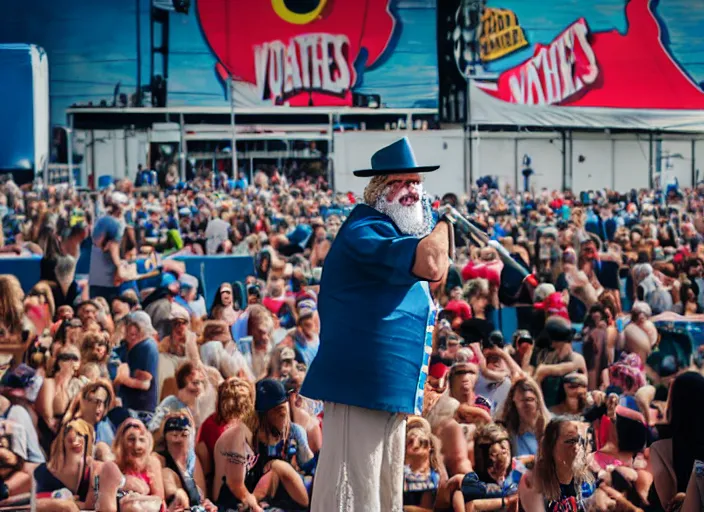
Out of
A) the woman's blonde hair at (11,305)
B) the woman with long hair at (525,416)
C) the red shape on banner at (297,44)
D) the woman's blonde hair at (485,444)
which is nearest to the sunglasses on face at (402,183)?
the woman's blonde hair at (485,444)

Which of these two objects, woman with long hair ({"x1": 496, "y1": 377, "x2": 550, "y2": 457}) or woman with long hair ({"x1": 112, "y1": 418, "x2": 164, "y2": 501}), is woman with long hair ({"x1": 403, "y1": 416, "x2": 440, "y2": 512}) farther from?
woman with long hair ({"x1": 112, "y1": 418, "x2": 164, "y2": 501})

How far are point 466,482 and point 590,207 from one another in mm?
7768

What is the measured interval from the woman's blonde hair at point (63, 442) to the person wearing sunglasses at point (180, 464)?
0.24 metres

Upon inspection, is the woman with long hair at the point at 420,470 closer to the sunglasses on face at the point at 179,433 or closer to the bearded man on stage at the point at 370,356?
the sunglasses on face at the point at 179,433

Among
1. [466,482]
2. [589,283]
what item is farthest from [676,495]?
[589,283]

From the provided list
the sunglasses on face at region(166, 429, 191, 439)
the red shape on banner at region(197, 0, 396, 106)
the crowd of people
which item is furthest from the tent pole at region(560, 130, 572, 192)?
the sunglasses on face at region(166, 429, 191, 439)

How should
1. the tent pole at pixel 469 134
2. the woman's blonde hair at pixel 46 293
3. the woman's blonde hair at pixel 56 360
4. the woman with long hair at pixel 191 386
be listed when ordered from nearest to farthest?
the woman with long hair at pixel 191 386
the woman's blonde hair at pixel 56 360
the woman's blonde hair at pixel 46 293
the tent pole at pixel 469 134

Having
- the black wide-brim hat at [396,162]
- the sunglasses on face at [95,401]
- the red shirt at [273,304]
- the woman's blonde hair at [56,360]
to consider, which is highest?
the black wide-brim hat at [396,162]

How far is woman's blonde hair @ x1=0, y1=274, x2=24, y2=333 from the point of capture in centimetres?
569

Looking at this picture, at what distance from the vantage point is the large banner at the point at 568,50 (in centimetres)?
Result: 1148

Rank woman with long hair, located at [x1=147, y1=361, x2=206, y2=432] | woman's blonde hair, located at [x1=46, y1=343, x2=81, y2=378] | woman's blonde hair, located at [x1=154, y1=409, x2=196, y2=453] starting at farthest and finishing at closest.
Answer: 1. woman's blonde hair, located at [x1=46, y1=343, x2=81, y2=378]
2. woman with long hair, located at [x1=147, y1=361, x2=206, y2=432]
3. woman's blonde hair, located at [x1=154, y1=409, x2=196, y2=453]

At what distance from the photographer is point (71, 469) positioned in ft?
A: 13.7

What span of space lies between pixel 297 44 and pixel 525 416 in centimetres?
739

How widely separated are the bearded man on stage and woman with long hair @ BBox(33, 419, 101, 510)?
177 cm
